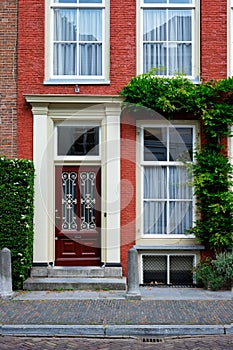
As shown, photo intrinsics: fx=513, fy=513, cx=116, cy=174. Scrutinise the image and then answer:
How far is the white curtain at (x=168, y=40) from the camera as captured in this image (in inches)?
518

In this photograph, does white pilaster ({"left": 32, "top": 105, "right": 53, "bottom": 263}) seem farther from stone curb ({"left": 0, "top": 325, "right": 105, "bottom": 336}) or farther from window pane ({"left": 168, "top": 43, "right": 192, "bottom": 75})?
stone curb ({"left": 0, "top": 325, "right": 105, "bottom": 336})

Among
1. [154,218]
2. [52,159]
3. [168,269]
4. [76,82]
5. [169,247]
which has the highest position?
[76,82]

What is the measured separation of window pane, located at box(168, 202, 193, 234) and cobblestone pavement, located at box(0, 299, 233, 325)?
2552 mm

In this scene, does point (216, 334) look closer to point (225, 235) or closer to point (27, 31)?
point (225, 235)

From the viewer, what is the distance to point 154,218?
13.0 m

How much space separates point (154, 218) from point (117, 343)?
4972 mm

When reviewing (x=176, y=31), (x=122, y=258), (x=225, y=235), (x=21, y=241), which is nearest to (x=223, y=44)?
(x=176, y=31)

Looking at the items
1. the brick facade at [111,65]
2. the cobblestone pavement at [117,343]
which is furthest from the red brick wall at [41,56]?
the cobblestone pavement at [117,343]

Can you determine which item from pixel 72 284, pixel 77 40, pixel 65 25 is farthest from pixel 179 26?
pixel 72 284

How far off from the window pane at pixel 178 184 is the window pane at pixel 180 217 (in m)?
0.20

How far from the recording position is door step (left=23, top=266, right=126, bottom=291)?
11898 mm

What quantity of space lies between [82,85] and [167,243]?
4482 mm

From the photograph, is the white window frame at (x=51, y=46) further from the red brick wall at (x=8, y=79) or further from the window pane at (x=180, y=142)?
the window pane at (x=180, y=142)

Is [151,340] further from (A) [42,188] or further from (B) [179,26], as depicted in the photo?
(B) [179,26]
